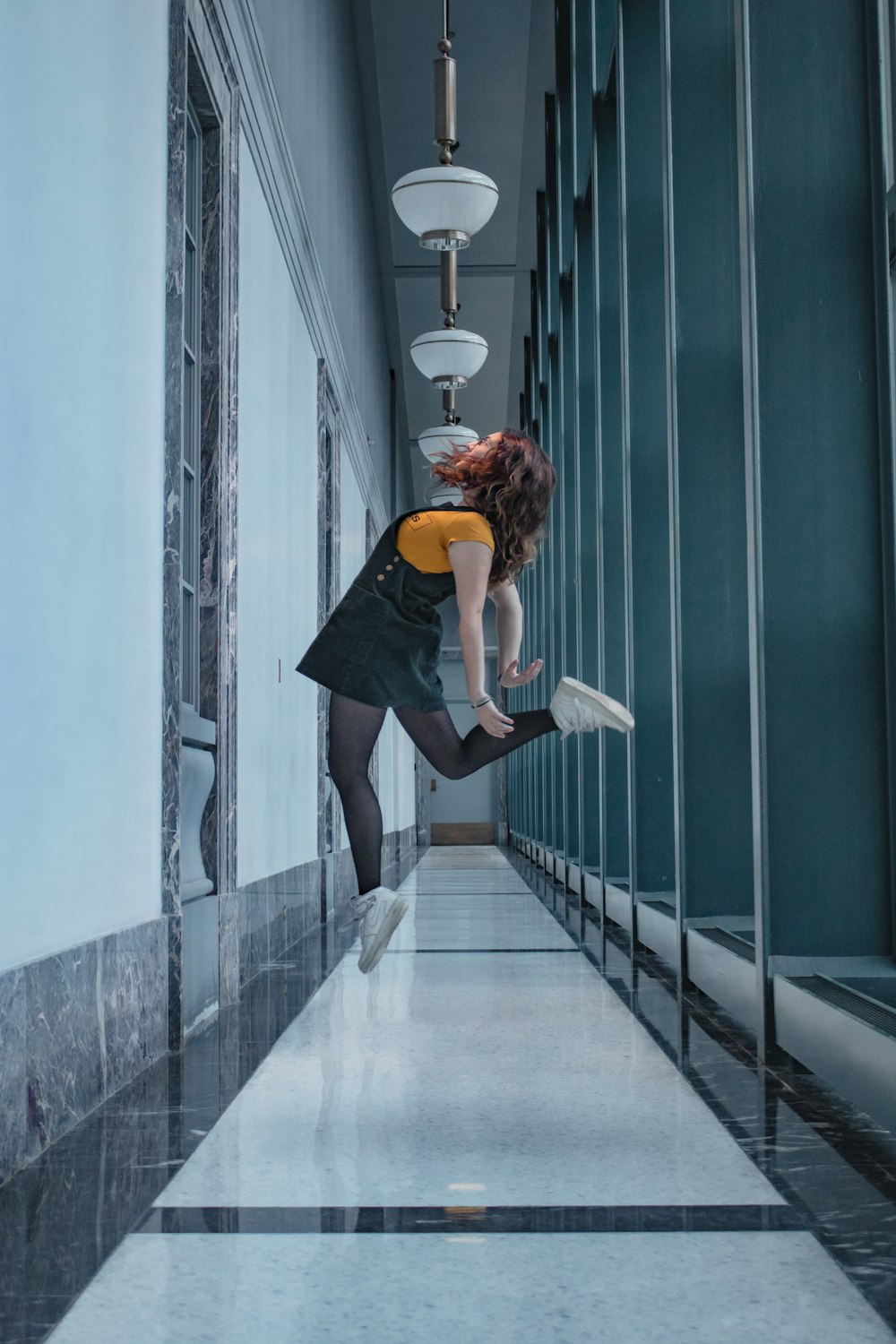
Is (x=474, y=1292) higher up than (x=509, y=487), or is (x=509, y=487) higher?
(x=509, y=487)

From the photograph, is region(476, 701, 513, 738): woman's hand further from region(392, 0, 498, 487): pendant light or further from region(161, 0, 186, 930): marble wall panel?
region(392, 0, 498, 487): pendant light

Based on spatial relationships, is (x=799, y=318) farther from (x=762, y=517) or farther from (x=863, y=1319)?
(x=863, y=1319)

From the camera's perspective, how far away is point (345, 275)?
8.86m

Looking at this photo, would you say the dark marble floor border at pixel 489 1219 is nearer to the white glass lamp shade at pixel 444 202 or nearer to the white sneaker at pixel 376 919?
the white sneaker at pixel 376 919

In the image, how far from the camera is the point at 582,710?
11.1 ft

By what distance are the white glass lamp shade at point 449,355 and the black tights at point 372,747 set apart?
4.62 metres


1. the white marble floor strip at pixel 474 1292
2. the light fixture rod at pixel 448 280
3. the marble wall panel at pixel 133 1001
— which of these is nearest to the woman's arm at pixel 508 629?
the marble wall panel at pixel 133 1001

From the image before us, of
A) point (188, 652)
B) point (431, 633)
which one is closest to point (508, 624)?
point (431, 633)

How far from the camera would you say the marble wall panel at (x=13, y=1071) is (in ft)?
5.84

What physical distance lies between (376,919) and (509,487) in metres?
1.18

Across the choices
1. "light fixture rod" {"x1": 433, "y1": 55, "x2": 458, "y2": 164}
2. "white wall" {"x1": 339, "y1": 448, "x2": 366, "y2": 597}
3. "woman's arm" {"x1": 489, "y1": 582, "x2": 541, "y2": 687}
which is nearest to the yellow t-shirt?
"woman's arm" {"x1": 489, "y1": 582, "x2": 541, "y2": 687}

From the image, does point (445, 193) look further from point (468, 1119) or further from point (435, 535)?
point (468, 1119)

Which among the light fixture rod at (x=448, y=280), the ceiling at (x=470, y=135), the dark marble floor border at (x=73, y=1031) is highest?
the ceiling at (x=470, y=135)

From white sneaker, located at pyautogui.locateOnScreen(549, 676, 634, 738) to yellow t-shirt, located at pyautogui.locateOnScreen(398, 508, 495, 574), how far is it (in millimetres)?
425
